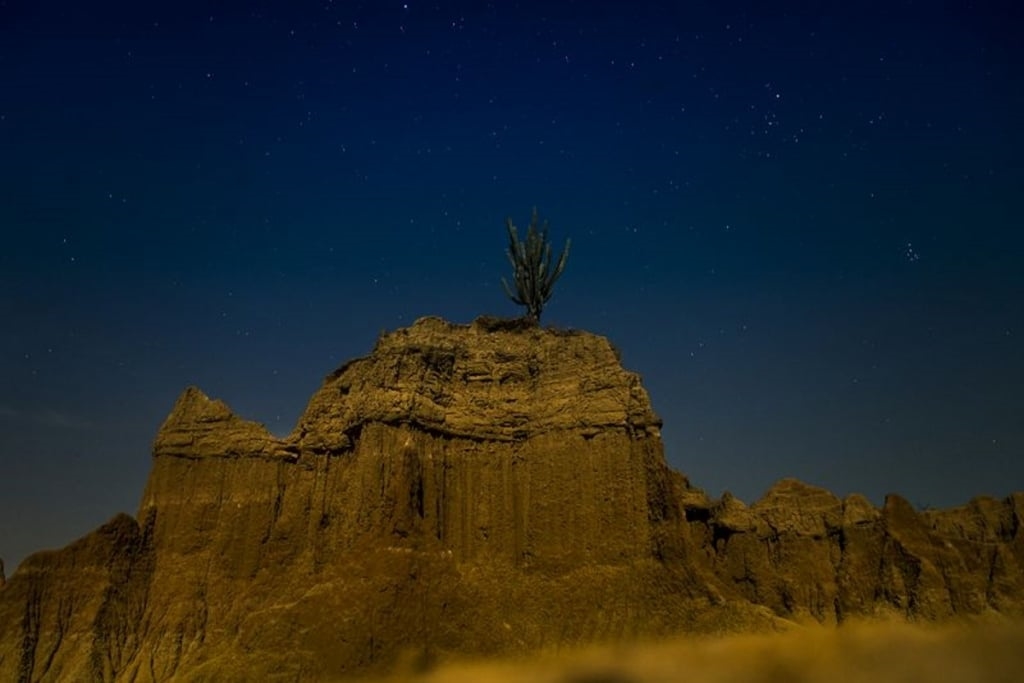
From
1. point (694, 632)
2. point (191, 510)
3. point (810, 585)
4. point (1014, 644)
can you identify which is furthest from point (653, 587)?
point (1014, 644)

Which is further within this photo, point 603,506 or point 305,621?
point 603,506

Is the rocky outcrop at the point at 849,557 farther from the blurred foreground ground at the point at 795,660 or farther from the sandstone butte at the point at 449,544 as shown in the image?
the blurred foreground ground at the point at 795,660

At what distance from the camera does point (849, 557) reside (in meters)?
50.0

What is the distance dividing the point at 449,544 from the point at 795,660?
905 inches

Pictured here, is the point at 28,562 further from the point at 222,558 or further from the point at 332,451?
the point at 332,451

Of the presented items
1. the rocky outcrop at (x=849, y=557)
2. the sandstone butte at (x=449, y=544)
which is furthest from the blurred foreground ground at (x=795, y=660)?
the rocky outcrop at (x=849, y=557)

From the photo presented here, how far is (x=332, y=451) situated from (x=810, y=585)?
25.8 meters

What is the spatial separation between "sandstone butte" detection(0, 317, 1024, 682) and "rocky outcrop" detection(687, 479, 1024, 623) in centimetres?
11

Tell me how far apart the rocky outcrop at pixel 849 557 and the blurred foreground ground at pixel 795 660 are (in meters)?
3.21

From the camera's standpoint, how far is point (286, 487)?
171 feet

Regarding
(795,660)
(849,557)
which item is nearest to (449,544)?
(849,557)

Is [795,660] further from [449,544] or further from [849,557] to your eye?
[449,544]

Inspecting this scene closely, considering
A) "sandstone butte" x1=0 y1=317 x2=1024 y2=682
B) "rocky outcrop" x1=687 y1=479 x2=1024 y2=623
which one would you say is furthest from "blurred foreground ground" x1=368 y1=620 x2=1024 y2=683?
"rocky outcrop" x1=687 y1=479 x2=1024 y2=623

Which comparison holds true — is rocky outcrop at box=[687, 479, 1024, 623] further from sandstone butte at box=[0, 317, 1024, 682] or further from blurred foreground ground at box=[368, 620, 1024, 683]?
blurred foreground ground at box=[368, 620, 1024, 683]
